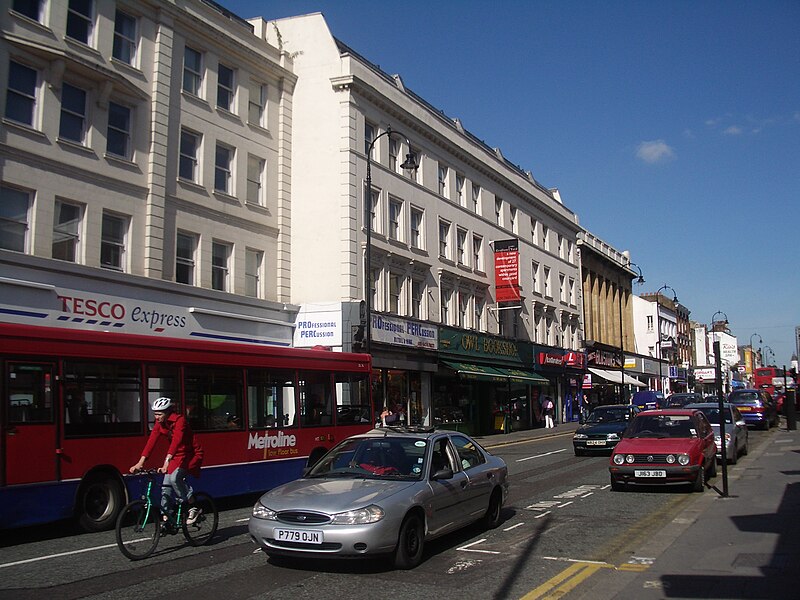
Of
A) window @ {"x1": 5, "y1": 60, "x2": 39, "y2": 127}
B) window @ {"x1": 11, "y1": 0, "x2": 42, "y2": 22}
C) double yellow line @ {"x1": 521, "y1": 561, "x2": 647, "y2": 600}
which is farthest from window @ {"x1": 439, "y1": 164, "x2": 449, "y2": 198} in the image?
double yellow line @ {"x1": 521, "y1": 561, "x2": 647, "y2": 600}

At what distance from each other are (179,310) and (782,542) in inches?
746

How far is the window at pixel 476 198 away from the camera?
40656 millimetres

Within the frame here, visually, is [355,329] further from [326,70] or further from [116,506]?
[116,506]

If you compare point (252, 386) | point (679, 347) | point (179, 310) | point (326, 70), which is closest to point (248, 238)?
point (179, 310)

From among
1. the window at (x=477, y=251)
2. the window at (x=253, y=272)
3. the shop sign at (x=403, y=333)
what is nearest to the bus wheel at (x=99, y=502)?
the window at (x=253, y=272)

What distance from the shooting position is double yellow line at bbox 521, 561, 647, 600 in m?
7.16

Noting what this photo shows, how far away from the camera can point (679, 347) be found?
9094cm

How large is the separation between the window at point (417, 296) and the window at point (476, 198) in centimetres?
781

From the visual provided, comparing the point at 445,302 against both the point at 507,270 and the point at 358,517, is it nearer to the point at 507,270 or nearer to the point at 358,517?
the point at 507,270

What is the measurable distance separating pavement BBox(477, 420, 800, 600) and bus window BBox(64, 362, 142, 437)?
7.41 metres

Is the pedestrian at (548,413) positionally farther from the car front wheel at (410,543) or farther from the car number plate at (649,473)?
the car front wheel at (410,543)

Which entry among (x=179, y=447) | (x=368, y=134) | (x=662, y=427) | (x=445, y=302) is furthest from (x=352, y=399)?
(x=445, y=302)

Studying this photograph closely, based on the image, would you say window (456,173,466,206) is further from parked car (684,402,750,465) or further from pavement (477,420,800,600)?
pavement (477,420,800,600)

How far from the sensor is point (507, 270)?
40688 mm
